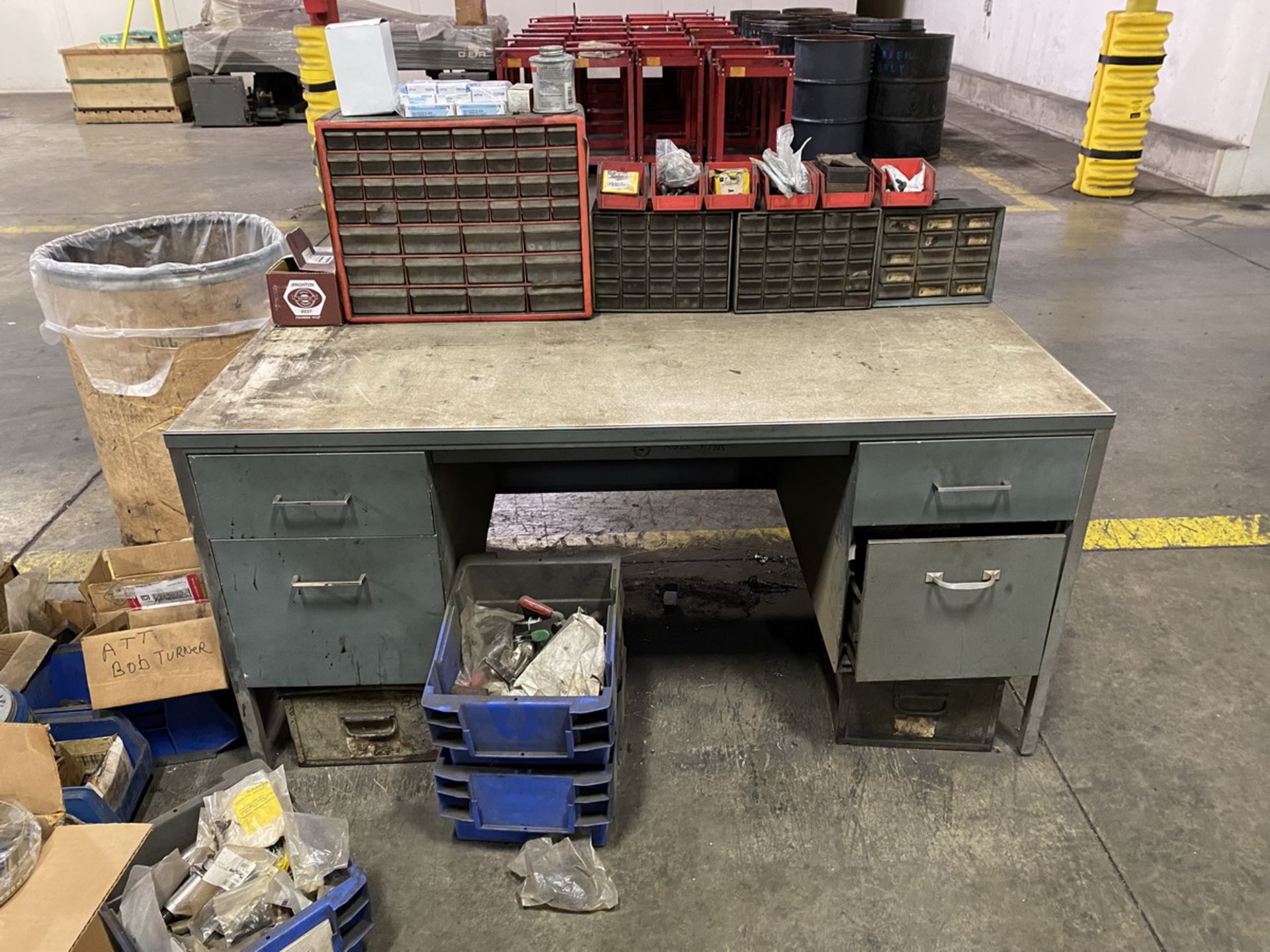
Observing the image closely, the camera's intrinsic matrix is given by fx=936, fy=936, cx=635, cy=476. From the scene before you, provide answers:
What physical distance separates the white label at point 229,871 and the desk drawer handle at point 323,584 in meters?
0.44

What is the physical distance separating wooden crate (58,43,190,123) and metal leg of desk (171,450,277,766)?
842 centimetres

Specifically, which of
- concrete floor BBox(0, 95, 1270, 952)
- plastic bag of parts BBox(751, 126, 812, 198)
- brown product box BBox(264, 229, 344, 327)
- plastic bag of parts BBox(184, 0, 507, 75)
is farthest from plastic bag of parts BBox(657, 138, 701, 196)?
plastic bag of parts BBox(184, 0, 507, 75)

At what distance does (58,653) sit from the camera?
1.92 meters

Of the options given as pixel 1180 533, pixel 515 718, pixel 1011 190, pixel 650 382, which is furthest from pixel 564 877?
pixel 1011 190

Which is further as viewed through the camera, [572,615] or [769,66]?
[769,66]

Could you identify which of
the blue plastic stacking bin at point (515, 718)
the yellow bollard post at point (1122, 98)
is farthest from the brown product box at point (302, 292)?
the yellow bollard post at point (1122, 98)

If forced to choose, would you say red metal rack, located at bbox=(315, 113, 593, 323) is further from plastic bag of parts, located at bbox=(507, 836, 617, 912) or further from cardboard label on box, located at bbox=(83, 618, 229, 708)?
plastic bag of parts, located at bbox=(507, 836, 617, 912)

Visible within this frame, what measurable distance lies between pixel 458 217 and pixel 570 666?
899 mm

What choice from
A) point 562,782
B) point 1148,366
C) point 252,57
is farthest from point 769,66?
point 252,57

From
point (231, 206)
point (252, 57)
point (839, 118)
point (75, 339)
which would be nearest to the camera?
point (75, 339)

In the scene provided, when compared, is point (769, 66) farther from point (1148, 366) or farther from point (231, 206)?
point (231, 206)

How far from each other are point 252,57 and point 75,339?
7.56 metres

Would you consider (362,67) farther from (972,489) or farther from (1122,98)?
(1122,98)

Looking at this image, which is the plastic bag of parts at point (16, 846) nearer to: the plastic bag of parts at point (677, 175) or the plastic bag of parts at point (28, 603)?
the plastic bag of parts at point (28, 603)
